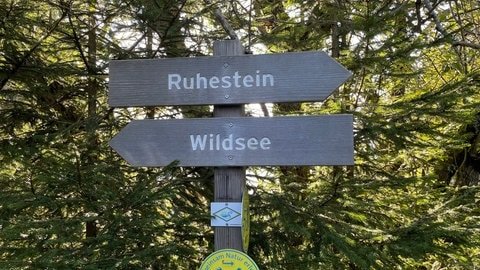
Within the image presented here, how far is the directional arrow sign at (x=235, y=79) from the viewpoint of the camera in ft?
7.25

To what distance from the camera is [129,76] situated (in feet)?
7.78

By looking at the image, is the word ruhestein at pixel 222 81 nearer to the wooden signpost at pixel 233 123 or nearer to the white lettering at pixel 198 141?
the wooden signpost at pixel 233 123

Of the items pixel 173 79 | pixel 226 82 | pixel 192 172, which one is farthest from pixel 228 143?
pixel 192 172

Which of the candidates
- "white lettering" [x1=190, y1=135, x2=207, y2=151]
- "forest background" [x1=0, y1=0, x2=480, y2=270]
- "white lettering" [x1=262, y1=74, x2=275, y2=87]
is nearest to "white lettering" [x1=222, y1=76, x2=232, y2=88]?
"white lettering" [x1=262, y1=74, x2=275, y2=87]

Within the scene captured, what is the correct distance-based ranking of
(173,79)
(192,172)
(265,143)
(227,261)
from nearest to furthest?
(227,261) → (265,143) → (173,79) → (192,172)

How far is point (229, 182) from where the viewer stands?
2270 millimetres

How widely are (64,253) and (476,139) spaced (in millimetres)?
5020

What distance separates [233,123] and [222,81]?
21 cm

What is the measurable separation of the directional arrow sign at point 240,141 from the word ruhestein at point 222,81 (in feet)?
0.53

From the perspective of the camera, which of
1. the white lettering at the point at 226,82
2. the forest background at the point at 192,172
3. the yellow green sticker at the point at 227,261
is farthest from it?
the forest background at the point at 192,172

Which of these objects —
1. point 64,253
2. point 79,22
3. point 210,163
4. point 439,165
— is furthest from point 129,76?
point 439,165

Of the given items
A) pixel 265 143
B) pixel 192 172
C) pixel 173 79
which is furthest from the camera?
pixel 192 172

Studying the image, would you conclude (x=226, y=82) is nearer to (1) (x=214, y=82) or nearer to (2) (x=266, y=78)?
(1) (x=214, y=82)

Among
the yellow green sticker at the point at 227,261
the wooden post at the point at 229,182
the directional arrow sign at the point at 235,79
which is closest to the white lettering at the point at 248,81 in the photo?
the directional arrow sign at the point at 235,79
